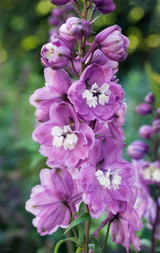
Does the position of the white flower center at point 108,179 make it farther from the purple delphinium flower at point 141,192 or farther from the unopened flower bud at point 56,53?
the purple delphinium flower at point 141,192

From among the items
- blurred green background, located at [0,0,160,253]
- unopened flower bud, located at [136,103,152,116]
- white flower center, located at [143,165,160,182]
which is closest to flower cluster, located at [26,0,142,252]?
white flower center, located at [143,165,160,182]

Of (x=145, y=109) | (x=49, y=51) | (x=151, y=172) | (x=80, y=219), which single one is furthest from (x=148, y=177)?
(x=49, y=51)

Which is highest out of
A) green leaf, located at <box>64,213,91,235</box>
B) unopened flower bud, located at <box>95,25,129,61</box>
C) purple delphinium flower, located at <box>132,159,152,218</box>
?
unopened flower bud, located at <box>95,25,129,61</box>

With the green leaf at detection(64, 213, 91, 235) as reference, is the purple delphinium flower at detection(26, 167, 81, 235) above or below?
above

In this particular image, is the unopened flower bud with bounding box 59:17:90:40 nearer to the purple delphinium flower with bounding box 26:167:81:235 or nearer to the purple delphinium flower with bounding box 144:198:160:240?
the purple delphinium flower with bounding box 26:167:81:235

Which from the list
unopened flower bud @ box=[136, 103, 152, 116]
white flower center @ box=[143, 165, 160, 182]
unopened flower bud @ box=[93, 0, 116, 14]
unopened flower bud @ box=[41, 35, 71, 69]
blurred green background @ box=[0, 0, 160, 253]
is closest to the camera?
unopened flower bud @ box=[41, 35, 71, 69]
